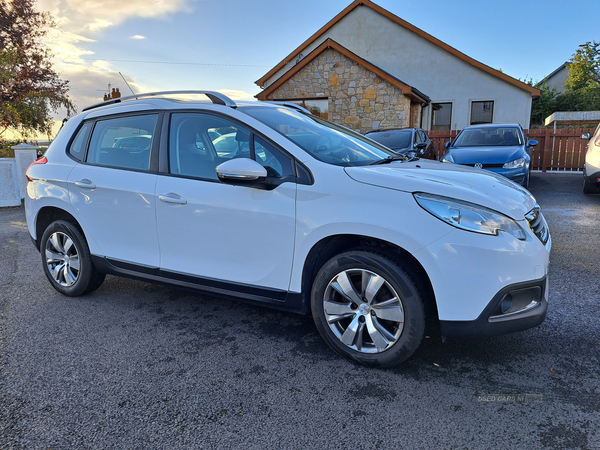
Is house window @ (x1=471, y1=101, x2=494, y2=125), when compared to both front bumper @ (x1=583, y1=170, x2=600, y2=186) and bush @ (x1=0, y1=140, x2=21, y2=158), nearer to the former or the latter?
front bumper @ (x1=583, y1=170, x2=600, y2=186)

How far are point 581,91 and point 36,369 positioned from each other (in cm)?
4665

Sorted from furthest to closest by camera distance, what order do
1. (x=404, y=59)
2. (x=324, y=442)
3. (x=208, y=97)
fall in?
(x=404, y=59) < (x=208, y=97) < (x=324, y=442)

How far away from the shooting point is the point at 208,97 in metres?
3.61

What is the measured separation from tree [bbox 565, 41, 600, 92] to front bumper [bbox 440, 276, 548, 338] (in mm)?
44899

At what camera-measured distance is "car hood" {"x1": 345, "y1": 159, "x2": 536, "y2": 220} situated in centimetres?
267

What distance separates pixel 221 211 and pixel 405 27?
2137cm

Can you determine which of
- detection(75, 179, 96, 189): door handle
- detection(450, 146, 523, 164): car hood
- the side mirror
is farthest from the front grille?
detection(450, 146, 523, 164): car hood

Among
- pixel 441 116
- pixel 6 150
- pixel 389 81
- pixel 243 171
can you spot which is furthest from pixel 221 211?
pixel 441 116

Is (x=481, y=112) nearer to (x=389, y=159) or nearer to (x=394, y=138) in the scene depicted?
(x=394, y=138)

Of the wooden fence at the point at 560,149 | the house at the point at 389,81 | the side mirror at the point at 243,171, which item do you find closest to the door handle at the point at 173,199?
the side mirror at the point at 243,171

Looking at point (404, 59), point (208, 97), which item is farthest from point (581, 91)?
point (208, 97)

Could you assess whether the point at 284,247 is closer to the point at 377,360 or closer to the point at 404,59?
the point at 377,360

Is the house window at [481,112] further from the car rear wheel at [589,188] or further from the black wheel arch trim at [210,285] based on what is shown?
the black wheel arch trim at [210,285]

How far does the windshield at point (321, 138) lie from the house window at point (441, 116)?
63.4ft
